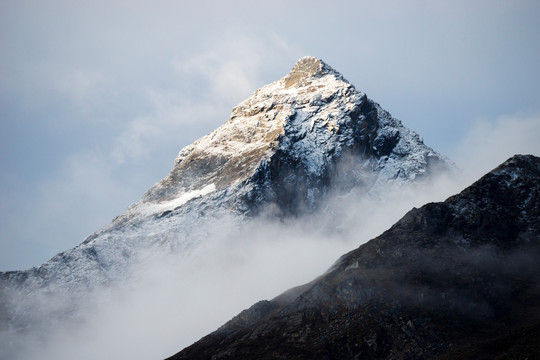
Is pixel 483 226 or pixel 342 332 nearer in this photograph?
pixel 342 332

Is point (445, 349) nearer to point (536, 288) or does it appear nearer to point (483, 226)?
point (536, 288)

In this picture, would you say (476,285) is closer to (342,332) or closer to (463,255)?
(463,255)

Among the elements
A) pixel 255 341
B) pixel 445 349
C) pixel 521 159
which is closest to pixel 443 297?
pixel 445 349

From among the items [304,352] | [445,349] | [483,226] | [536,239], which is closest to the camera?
[445,349]

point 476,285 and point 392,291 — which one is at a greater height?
point 392,291

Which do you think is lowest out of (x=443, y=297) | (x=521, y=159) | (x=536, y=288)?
(x=536, y=288)

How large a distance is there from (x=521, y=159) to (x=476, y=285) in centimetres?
5215

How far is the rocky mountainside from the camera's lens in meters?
97.9

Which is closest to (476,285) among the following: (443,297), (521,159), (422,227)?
(443,297)

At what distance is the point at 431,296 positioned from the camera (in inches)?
4291

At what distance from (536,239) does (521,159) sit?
3164 centimetres

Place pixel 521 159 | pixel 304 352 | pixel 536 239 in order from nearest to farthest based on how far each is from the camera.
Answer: pixel 304 352, pixel 536 239, pixel 521 159

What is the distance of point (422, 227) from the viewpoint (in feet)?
448

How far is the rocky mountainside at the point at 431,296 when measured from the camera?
321 ft
